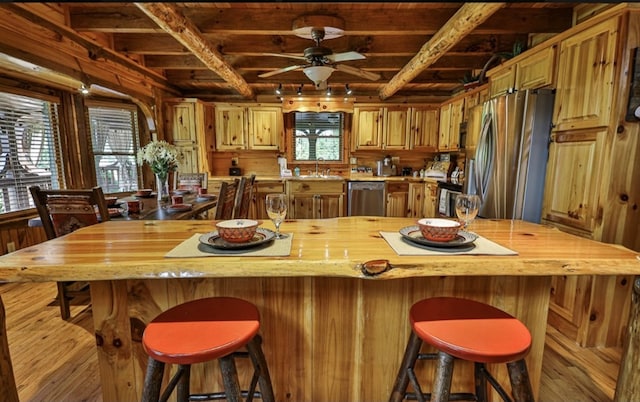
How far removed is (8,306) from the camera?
2549 mm

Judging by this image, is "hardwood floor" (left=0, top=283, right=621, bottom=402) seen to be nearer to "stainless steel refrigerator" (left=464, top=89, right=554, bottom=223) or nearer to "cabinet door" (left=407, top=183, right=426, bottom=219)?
"stainless steel refrigerator" (left=464, top=89, right=554, bottom=223)

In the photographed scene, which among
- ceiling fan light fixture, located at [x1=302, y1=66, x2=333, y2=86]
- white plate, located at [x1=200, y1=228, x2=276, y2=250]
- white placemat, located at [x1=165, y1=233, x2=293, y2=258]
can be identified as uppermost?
ceiling fan light fixture, located at [x1=302, y1=66, x2=333, y2=86]

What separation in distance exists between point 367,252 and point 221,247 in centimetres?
53

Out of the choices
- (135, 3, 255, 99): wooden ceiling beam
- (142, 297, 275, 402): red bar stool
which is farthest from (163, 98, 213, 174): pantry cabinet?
(142, 297, 275, 402): red bar stool

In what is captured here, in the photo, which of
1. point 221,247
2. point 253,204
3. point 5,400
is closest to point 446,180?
point 253,204

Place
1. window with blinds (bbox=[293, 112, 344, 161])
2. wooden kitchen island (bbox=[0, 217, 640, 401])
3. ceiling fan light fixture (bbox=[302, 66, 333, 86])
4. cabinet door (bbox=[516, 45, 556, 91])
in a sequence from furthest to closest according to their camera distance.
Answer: window with blinds (bbox=[293, 112, 344, 161]) → ceiling fan light fixture (bbox=[302, 66, 333, 86]) → cabinet door (bbox=[516, 45, 556, 91]) → wooden kitchen island (bbox=[0, 217, 640, 401])

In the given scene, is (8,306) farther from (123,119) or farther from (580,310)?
(580,310)

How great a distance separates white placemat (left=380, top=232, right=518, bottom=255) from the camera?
1.09 metres

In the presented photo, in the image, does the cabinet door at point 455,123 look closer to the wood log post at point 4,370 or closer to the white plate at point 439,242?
the white plate at point 439,242

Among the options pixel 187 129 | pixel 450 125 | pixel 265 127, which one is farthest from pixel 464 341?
pixel 187 129

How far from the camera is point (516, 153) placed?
8.08 ft

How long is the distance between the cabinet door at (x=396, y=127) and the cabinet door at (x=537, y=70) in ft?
7.65

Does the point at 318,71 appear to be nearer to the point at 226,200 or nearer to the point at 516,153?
the point at 226,200

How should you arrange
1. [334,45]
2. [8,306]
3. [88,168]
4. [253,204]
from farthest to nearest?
1. [253,204]
2. [88,168]
3. [334,45]
4. [8,306]
